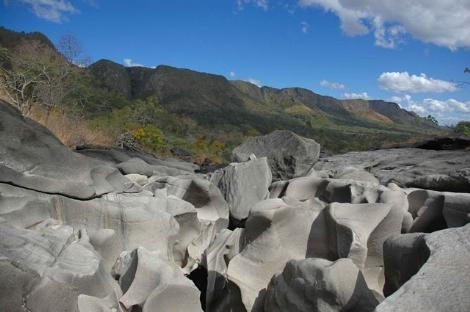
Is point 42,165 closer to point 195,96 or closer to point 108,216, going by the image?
point 108,216

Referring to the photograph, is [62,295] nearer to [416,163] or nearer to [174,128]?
[416,163]

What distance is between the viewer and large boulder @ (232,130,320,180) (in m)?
9.19

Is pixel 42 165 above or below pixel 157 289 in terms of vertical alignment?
above

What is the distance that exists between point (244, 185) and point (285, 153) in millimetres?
1753

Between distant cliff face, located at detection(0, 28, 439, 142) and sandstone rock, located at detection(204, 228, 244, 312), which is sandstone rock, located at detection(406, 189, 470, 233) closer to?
sandstone rock, located at detection(204, 228, 244, 312)

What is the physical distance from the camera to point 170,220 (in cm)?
638

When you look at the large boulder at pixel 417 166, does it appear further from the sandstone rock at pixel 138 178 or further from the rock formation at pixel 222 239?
the sandstone rock at pixel 138 178

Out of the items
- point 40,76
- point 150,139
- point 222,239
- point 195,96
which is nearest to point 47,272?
point 222,239

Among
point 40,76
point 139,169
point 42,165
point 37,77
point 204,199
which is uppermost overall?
point 40,76

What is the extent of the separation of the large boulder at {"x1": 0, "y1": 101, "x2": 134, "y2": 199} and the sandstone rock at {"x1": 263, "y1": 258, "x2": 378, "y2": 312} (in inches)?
113

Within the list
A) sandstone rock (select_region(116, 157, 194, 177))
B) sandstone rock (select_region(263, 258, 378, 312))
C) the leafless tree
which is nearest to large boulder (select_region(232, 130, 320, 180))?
sandstone rock (select_region(116, 157, 194, 177))

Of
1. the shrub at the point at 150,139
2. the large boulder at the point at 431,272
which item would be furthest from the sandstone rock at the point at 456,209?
the shrub at the point at 150,139

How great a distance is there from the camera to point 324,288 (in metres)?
3.99

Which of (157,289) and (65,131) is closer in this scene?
(157,289)
